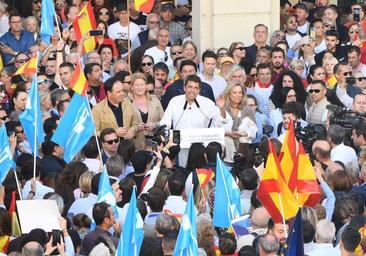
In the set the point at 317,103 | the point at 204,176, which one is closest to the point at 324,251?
the point at 204,176

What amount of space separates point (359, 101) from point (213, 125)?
67.2 inches

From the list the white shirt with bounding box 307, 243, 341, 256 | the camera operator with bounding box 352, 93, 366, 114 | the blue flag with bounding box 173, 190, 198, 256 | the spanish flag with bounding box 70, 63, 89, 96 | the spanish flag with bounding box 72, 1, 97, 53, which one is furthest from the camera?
the spanish flag with bounding box 72, 1, 97, 53

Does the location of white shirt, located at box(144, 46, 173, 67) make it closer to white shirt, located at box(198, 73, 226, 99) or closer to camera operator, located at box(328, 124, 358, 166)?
white shirt, located at box(198, 73, 226, 99)

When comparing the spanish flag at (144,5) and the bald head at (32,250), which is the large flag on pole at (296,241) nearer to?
the bald head at (32,250)

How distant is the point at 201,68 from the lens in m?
20.8

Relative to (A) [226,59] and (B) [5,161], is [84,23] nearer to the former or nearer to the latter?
(A) [226,59]

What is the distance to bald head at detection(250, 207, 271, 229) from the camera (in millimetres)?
14016

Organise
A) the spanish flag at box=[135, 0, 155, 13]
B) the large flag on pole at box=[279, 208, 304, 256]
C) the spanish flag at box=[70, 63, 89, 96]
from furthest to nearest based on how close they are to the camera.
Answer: the spanish flag at box=[135, 0, 155, 13]
the spanish flag at box=[70, 63, 89, 96]
the large flag on pole at box=[279, 208, 304, 256]

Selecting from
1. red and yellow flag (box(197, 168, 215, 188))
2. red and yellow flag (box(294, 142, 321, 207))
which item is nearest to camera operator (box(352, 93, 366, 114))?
red and yellow flag (box(197, 168, 215, 188))

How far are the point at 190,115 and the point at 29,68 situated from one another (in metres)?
1.99

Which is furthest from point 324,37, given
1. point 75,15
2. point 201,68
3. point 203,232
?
point 203,232

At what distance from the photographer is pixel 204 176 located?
1557 cm

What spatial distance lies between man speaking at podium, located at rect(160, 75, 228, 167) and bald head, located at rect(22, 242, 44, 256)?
5.09 meters

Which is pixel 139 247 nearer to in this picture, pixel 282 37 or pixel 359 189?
pixel 359 189
